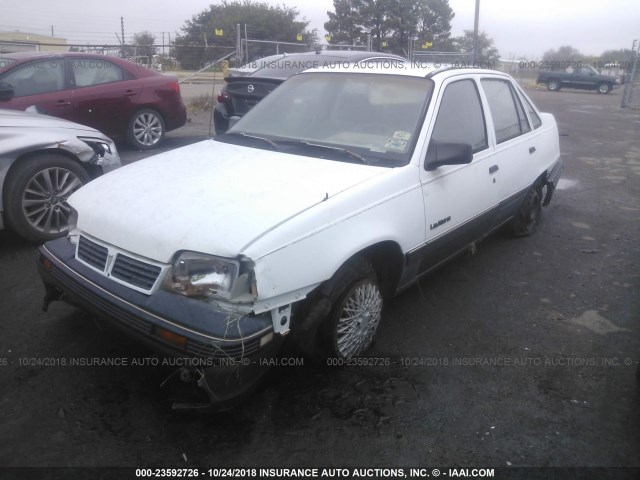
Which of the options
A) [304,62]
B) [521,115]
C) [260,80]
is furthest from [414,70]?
[304,62]

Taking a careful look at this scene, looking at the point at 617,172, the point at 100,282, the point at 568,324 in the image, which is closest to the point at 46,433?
the point at 100,282

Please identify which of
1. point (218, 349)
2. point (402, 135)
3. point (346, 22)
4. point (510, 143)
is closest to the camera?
point (218, 349)

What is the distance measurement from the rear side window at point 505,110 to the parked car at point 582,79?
25.9 m

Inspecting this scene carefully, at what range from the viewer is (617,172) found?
26.9 feet

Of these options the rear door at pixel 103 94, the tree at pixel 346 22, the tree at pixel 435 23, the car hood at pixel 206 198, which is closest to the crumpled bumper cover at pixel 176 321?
the car hood at pixel 206 198

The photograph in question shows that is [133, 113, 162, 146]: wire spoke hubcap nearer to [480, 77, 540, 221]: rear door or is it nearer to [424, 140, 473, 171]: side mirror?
[480, 77, 540, 221]: rear door

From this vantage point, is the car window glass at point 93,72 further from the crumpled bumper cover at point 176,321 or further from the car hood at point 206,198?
the crumpled bumper cover at point 176,321

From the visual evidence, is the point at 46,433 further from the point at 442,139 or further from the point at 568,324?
the point at 568,324

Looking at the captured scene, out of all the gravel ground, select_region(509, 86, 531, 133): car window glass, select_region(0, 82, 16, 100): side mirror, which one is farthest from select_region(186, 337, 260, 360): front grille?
select_region(0, 82, 16, 100): side mirror

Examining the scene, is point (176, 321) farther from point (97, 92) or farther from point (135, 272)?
point (97, 92)

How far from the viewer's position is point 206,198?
2.70 m

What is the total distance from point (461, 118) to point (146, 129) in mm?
6028

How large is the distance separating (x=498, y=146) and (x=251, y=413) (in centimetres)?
281

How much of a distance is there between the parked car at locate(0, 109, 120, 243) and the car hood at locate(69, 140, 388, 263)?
61.1 inches
